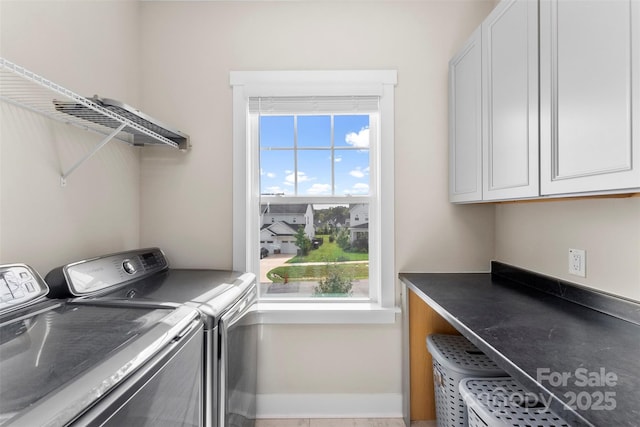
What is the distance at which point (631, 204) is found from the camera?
3.85ft

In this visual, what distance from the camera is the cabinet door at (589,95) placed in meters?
0.89

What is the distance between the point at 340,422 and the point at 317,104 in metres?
1.94

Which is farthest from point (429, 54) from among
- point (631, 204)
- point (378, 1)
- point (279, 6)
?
point (631, 204)

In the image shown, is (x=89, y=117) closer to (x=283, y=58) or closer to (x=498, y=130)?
(x=283, y=58)

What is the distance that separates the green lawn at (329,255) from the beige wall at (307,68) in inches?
11.1

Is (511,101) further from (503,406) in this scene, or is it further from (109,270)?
(109,270)

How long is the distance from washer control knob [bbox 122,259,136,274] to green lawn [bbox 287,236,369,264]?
0.91 m

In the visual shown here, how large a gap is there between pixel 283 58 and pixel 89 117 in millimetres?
1127

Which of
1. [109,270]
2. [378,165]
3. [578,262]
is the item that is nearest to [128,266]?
[109,270]

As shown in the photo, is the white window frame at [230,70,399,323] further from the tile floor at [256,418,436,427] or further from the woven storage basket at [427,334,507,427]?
the tile floor at [256,418,436,427]

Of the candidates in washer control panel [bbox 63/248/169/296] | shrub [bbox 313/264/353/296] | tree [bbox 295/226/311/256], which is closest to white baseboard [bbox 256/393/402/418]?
shrub [bbox 313/264/353/296]

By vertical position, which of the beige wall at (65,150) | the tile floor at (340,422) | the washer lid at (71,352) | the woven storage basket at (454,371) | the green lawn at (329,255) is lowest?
the tile floor at (340,422)

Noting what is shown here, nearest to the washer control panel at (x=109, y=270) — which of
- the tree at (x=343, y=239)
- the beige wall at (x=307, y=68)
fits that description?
the beige wall at (x=307, y=68)

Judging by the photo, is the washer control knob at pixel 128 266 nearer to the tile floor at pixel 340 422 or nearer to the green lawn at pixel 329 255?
the green lawn at pixel 329 255
